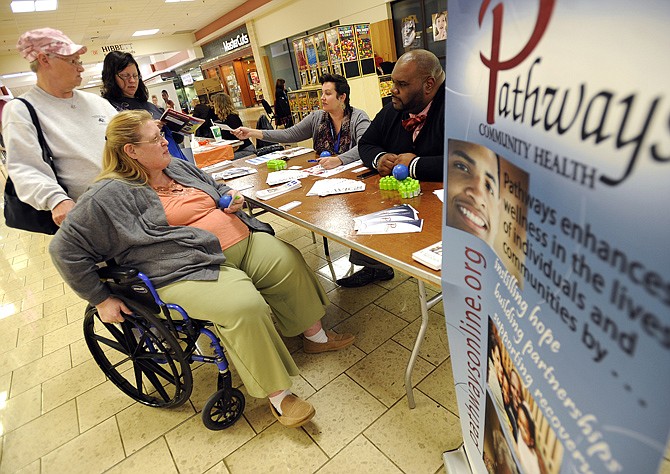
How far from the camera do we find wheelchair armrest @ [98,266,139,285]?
151cm

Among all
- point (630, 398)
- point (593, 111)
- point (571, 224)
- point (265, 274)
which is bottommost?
point (265, 274)

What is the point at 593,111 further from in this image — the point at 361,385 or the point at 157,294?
the point at 361,385

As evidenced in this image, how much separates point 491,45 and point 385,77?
6.52m

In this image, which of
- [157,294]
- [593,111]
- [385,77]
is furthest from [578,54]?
[385,77]

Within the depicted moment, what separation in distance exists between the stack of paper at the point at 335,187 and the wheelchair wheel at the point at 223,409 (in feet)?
3.51

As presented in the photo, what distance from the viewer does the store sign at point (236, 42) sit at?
11.4 m

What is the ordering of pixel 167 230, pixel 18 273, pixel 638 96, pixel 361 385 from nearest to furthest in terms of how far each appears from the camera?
1. pixel 638 96
2. pixel 167 230
3. pixel 361 385
4. pixel 18 273

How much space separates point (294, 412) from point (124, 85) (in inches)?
91.4

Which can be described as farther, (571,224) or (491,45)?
(491,45)

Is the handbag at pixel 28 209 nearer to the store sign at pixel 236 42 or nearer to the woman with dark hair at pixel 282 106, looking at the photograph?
the woman with dark hair at pixel 282 106

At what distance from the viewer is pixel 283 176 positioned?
2.47 m

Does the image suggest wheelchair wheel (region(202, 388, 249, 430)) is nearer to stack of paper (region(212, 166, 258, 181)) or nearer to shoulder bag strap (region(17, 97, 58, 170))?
shoulder bag strap (region(17, 97, 58, 170))

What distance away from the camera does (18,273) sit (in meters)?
4.12

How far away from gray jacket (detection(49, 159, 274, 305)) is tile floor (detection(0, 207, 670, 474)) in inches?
29.7
